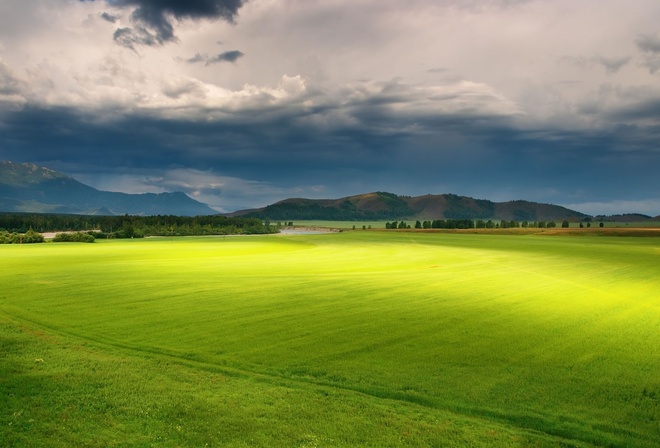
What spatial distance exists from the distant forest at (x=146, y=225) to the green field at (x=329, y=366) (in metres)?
126

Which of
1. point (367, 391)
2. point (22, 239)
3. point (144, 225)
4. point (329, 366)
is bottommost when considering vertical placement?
point (367, 391)

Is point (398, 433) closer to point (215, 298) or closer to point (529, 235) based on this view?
point (215, 298)

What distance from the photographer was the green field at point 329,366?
10391 millimetres

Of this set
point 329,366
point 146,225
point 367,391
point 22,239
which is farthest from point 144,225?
point 367,391

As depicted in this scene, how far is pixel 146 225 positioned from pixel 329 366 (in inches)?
6346

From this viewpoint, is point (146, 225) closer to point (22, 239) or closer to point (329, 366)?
point (22, 239)

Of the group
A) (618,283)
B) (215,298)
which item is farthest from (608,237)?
(215,298)

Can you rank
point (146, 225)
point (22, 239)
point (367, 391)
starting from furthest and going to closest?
point (146, 225)
point (22, 239)
point (367, 391)

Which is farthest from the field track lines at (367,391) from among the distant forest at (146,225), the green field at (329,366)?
the distant forest at (146,225)

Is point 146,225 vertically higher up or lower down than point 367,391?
higher up

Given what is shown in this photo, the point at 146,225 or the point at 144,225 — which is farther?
the point at 146,225

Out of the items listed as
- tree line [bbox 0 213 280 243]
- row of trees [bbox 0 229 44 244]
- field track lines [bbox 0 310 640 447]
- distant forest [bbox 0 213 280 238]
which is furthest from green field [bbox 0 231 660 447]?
distant forest [bbox 0 213 280 238]

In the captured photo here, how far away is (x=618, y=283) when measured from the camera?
32.8 m

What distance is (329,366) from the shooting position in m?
14.6
